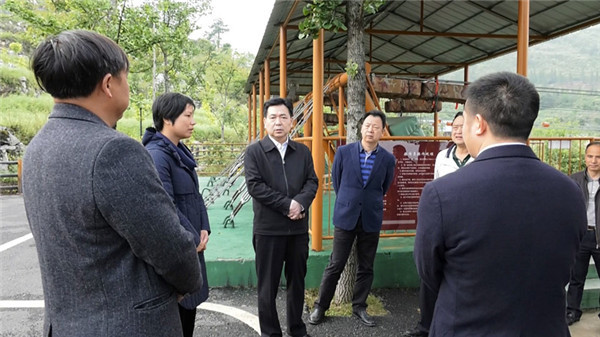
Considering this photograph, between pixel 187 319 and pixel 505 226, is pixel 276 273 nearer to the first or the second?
pixel 187 319

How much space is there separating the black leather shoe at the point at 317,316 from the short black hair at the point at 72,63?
9.26ft

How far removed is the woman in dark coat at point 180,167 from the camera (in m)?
2.17

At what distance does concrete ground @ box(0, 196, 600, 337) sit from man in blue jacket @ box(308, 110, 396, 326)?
162 millimetres

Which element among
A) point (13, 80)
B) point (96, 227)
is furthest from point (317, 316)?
point (13, 80)

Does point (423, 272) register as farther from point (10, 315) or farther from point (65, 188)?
point (10, 315)

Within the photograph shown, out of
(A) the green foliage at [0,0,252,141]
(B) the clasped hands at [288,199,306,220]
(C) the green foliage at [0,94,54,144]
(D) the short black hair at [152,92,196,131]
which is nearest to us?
(D) the short black hair at [152,92,196,131]

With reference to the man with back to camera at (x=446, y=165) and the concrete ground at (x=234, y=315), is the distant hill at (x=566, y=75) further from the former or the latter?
the man with back to camera at (x=446, y=165)

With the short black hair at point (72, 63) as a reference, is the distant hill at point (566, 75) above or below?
above

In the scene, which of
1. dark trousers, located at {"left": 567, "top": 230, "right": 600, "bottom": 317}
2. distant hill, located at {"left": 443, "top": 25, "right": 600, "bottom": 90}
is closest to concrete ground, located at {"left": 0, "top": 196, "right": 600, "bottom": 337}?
dark trousers, located at {"left": 567, "top": 230, "right": 600, "bottom": 317}

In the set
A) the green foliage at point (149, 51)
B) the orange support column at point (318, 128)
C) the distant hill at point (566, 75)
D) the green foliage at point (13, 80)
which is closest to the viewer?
the orange support column at point (318, 128)

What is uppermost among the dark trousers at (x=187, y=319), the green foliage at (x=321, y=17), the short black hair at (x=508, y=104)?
the green foliage at (x=321, y=17)

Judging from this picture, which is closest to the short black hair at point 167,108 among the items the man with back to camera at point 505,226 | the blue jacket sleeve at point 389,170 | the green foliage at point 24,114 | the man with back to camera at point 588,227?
the man with back to camera at point 505,226

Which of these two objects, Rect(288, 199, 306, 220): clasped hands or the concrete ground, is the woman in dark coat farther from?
the concrete ground

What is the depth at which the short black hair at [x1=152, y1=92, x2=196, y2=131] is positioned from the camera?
7.86 ft
